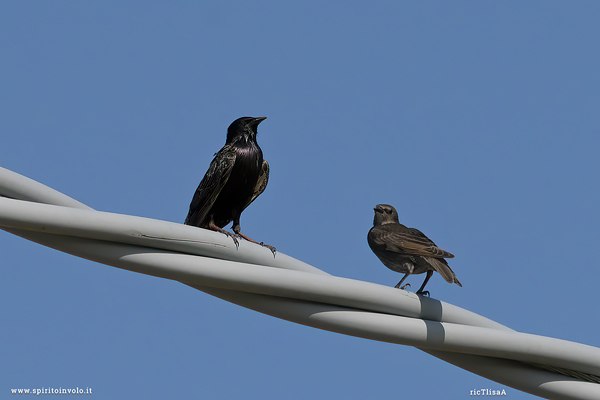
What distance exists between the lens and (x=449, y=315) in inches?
127

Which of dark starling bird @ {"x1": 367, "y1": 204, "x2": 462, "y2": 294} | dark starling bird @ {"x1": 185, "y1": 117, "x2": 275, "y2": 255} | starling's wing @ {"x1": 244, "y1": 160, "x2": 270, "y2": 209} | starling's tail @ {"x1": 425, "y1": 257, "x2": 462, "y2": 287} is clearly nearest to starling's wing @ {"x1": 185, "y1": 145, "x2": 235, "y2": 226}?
dark starling bird @ {"x1": 185, "y1": 117, "x2": 275, "y2": 255}

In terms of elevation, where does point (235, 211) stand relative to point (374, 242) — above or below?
above

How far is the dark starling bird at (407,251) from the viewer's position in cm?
446

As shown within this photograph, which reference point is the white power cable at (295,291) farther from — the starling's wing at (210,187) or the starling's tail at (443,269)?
the starling's wing at (210,187)

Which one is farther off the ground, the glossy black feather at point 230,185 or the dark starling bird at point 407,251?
the glossy black feather at point 230,185

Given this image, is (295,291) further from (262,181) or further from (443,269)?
(262,181)

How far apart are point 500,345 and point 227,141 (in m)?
3.65

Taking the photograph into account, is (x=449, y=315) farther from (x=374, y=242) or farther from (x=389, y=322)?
(x=374, y=242)

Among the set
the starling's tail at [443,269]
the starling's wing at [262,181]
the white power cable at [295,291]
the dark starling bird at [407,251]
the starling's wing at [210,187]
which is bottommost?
the white power cable at [295,291]

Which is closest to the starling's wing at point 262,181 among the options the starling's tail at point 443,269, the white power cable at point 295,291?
the starling's tail at point 443,269

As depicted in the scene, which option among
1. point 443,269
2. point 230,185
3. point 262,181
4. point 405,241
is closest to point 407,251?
point 405,241

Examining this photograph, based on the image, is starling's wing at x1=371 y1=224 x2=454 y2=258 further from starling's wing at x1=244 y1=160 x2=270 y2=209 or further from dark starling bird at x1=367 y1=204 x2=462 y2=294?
starling's wing at x1=244 y1=160 x2=270 y2=209

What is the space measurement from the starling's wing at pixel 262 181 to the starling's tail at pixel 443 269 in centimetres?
196

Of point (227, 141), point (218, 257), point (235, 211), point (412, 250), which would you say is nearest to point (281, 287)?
point (218, 257)
